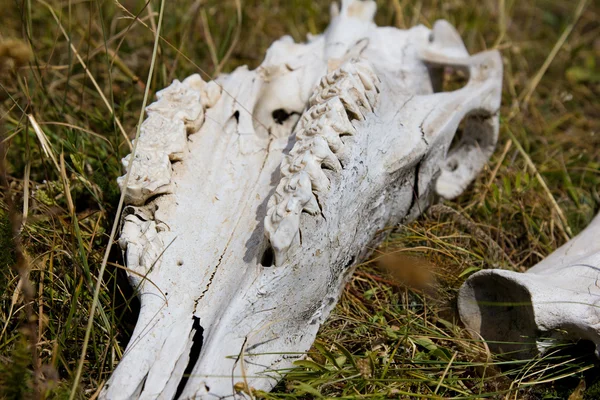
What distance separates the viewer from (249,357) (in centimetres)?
176

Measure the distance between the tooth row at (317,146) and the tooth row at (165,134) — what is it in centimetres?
39

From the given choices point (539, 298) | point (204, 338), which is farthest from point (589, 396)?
point (204, 338)

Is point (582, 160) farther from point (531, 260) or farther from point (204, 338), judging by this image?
point (204, 338)

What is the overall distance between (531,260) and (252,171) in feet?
4.19

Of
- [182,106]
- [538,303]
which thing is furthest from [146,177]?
[538,303]

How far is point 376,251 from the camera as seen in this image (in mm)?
2379

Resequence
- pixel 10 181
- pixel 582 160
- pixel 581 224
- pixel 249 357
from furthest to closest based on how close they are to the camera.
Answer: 1. pixel 582 160
2. pixel 581 224
3. pixel 10 181
4. pixel 249 357

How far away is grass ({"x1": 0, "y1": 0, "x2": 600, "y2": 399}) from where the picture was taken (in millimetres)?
1918

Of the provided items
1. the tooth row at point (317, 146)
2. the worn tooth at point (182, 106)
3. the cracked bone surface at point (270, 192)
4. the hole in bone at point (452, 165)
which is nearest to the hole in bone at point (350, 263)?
the cracked bone surface at point (270, 192)

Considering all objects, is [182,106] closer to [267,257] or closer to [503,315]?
[267,257]

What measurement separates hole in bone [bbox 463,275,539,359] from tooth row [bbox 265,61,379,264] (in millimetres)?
660

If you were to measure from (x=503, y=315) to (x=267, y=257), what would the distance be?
881mm

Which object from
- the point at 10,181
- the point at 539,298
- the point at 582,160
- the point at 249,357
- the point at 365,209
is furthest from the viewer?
the point at 582,160

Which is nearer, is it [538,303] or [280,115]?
[538,303]
